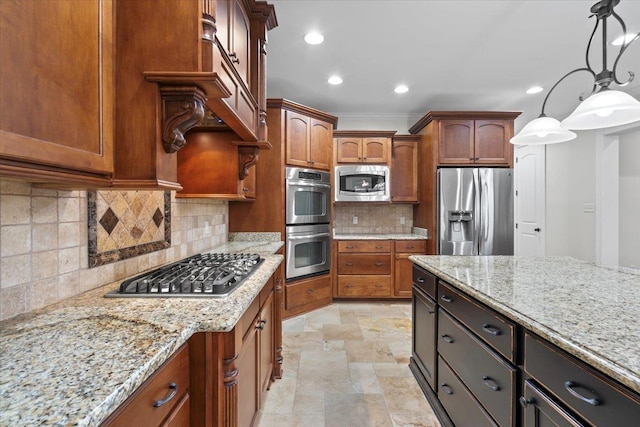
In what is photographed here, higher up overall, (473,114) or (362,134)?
(473,114)

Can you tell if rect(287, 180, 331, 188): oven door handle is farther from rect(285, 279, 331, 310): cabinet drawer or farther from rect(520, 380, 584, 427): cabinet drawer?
rect(520, 380, 584, 427): cabinet drawer

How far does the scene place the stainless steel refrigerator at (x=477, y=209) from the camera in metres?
3.76

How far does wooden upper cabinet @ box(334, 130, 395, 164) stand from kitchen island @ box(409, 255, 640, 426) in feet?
7.83

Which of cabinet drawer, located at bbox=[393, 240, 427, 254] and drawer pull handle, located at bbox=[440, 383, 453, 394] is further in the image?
cabinet drawer, located at bbox=[393, 240, 427, 254]

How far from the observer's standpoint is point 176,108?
40.6 inches

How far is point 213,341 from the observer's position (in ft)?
3.06

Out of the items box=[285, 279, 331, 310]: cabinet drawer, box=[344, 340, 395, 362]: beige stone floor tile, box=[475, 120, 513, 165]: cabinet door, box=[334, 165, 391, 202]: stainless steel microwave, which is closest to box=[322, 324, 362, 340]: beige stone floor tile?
box=[344, 340, 395, 362]: beige stone floor tile

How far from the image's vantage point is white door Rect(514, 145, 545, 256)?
15.9ft

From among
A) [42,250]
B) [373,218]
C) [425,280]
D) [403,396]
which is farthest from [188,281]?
[373,218]

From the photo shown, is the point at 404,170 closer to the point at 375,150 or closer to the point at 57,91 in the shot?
the point at 375,150

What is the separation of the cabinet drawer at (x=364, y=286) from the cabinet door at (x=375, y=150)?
1637mm

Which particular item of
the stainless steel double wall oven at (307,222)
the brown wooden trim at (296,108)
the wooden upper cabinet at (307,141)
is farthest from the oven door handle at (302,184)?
the brown wooden trim at (296,108)

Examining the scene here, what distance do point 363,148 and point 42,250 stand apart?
12.0ft

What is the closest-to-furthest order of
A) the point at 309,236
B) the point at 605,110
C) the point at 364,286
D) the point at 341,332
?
the point at 605,110, the point at 341,332, the point at 309,236, the point at 364,286
